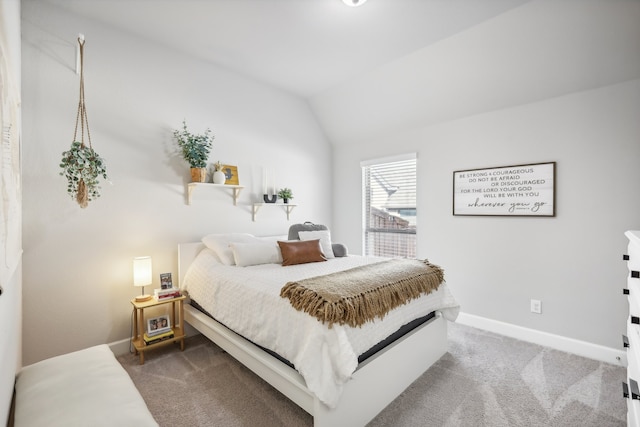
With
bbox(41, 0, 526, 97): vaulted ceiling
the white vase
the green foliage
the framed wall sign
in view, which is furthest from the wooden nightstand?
the framed wall sign

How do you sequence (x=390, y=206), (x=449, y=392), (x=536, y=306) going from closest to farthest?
(x=449, y=392) → (x=536, y=306) → (x=390, y=206)

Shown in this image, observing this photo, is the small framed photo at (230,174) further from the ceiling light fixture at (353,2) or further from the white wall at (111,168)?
the ceiling light fixture at (353,2)

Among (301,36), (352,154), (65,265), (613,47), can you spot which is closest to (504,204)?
(613,47)

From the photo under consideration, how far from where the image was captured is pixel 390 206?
396 centimetres

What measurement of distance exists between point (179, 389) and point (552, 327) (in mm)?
3206

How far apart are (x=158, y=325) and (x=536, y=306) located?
11.5ft

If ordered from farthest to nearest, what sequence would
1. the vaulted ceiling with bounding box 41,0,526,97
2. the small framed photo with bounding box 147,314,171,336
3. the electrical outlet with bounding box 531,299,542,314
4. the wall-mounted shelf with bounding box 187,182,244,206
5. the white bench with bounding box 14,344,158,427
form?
the wall-mounted shelf with bounding box 187,182,244,206 < the electrical outlet with bounding box 531,299,542,314 < the small framed photo with bounding box 147,314,171,336 < the vaulted ceiling with bounding box 41,0,526,97 < the white bench with bounding box 14,344,158,427

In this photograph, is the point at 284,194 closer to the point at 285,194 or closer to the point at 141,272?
the point at 285,194

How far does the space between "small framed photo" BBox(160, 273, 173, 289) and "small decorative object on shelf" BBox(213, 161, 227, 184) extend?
1.02 metres

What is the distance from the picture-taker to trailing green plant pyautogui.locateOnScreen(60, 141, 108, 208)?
83.4 inches

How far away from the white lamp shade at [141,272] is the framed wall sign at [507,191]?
3146 millimetres

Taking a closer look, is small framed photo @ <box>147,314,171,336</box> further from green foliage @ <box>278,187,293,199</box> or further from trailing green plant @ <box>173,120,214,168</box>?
green foliage @ <box>278,187,293,199</box>

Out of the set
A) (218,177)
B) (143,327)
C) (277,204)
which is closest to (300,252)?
(277,204)

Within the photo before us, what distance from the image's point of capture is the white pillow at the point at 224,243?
106 inches
